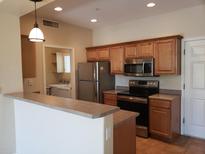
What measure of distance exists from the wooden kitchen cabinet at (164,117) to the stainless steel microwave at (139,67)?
2.13 ft

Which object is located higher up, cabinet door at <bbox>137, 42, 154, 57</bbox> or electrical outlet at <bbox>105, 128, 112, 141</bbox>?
cabinet door at <bbox>137, 42, 154, 57</bbox>

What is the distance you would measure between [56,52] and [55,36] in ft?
6.81

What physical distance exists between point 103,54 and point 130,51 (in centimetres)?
89

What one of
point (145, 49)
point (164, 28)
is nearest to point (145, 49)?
point (145, 49)

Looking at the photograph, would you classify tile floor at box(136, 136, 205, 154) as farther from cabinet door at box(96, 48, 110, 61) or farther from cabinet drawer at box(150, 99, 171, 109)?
cabinet door at box(96, 48, 110, 61)

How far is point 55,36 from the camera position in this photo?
14.4ft

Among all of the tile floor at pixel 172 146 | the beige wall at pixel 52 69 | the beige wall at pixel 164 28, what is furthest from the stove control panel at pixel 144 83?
the beige wall at pixel 52 69

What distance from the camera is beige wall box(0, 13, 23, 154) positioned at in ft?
8.45

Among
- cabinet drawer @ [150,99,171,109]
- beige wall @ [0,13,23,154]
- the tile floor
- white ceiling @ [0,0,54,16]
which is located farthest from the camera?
cabinet drawer @ [150,99,171,109]

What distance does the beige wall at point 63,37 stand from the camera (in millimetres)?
3869

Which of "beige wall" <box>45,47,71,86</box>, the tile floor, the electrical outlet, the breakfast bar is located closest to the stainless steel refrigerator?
the tile floor

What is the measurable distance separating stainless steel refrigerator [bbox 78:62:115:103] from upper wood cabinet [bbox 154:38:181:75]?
4.65 ft

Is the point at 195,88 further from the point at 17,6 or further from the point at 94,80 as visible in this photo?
the point at 17,6

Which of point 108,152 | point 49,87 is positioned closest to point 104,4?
point 108,152
